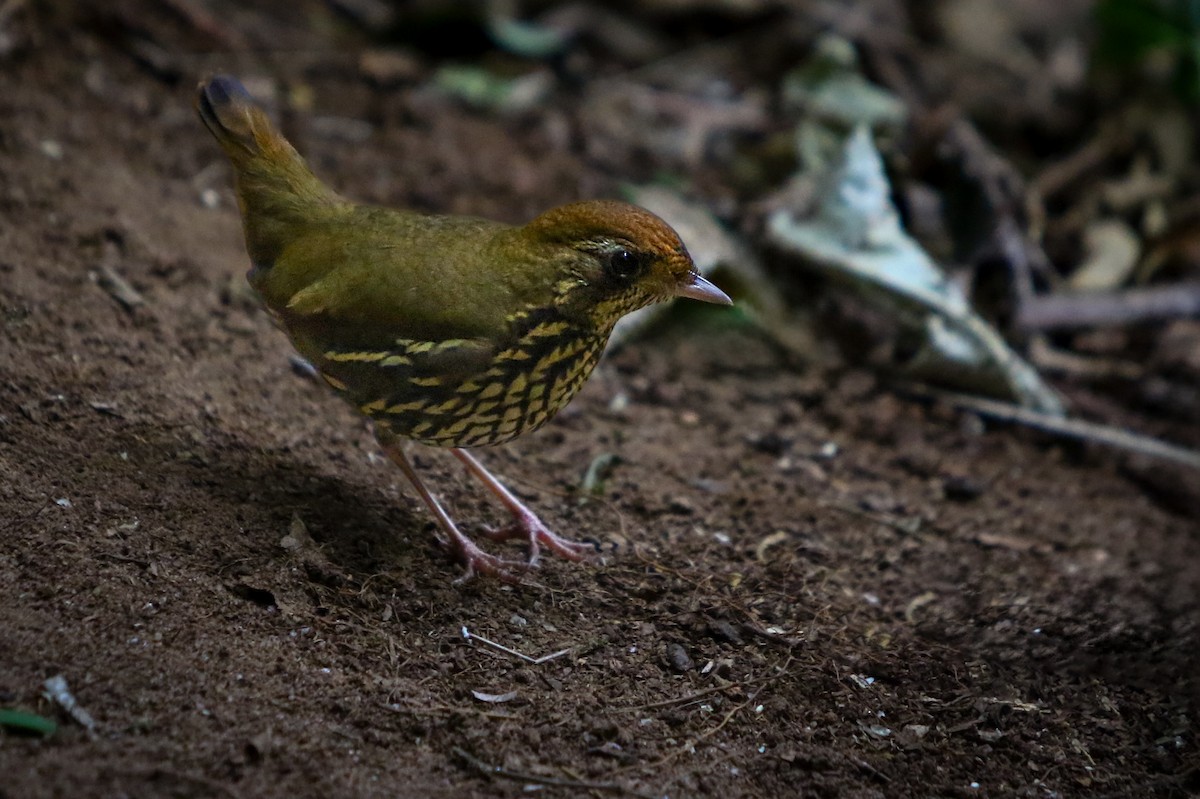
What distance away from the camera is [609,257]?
→ 343cm

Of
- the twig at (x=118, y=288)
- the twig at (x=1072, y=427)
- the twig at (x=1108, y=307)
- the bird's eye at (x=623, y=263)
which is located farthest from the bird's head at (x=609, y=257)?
the twig at (x=1108, y=307)

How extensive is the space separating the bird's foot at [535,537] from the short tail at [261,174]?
1172 millimetres

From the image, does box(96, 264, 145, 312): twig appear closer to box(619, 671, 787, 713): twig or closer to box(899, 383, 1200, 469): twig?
box(619, 671, 787, 713): twig

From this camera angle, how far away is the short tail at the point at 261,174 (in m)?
3.79

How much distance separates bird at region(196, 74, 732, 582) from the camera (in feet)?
11.3

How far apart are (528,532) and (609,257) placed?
3.26 ft

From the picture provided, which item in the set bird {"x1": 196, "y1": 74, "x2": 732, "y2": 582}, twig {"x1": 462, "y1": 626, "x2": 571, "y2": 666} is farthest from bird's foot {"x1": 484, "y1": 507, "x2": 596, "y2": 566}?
twig {"x1": 462, "y1": 626, "x2": 571, "y2": 666}

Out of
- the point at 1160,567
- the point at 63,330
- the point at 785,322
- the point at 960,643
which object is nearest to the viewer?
the point at 960,643

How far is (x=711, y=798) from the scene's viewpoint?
2.89 metres

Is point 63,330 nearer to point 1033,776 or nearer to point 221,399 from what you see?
point 221,399

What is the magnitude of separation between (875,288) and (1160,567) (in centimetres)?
174

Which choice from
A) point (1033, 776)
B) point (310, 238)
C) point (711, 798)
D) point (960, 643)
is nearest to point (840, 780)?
point (711, 798)

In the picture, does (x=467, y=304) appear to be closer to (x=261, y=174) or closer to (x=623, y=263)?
(x=623, y=263)

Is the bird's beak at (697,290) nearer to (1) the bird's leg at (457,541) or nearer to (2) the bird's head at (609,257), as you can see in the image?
(2) the bird's head at (609,257)
